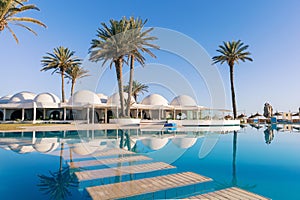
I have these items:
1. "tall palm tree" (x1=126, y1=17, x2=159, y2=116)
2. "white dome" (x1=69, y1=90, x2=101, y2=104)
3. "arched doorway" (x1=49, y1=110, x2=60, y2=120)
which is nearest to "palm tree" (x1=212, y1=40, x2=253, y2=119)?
"tall palm tree" (x1=126, y1=17, x2=159, y2=116)

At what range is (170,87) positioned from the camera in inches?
547

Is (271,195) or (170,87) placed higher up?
(170,87)

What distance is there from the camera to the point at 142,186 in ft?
15.7

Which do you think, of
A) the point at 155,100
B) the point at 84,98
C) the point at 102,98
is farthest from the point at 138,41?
the point at 102,98

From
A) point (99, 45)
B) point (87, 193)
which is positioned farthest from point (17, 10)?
point (87, 193)

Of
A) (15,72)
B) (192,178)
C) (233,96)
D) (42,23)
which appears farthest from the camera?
(233,96)

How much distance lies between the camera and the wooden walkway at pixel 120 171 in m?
5.52

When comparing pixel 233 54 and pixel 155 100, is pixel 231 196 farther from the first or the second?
pixel 155 100

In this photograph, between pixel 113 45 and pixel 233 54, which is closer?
pixel 113 45

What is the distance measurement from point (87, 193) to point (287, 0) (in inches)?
542

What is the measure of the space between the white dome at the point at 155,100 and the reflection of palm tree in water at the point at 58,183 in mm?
30016

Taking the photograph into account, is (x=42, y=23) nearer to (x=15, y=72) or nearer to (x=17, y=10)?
(x=17, y=10)

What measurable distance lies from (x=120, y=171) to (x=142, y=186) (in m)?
1.45

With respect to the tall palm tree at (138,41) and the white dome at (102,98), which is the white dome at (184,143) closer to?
the tall palm tree at (138,41)
